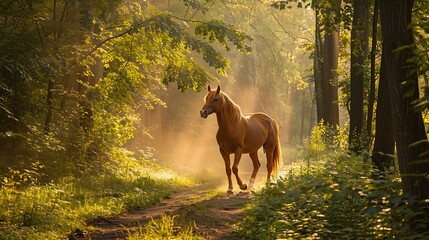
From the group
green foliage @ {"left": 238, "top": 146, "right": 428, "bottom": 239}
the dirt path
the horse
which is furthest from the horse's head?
green foliage @ {"left": 238, "top": 146, "right": 428, "bottom": 239}

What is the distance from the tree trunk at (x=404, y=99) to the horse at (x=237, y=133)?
325 inches

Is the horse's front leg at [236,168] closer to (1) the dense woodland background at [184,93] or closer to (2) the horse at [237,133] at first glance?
(2) the horse at [237,133]

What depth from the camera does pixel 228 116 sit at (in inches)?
572

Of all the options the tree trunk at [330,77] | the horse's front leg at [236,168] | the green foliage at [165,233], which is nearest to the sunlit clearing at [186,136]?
the tree trunk at [330,77]

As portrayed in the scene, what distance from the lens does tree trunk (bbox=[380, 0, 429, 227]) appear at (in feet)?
16.4

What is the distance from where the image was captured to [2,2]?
11.1 metres

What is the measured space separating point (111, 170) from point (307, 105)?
51.5 m

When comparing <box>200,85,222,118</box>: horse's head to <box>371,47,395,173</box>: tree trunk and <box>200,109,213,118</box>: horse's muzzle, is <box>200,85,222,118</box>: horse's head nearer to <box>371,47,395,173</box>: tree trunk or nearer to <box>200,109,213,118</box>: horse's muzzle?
<box>200,109,213,118</box>: horse's muzzle

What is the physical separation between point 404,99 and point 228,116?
9552mm

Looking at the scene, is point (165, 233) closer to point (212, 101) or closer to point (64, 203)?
point (64, 203)

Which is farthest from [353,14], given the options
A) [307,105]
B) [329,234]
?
[307,105]

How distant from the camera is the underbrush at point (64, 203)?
7434 millimetres

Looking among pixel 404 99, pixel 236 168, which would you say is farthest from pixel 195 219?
pixel 236 168

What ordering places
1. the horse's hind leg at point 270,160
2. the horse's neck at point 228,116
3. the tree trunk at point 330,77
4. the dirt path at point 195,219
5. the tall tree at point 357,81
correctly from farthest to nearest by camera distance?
1. the tree trunk at point 330,77
2. the horse's hind leg at point 270,160
3. the horse's neck at point 228,116
4. the tall tree at point 357,81
5. the dirt path at point 195,219
